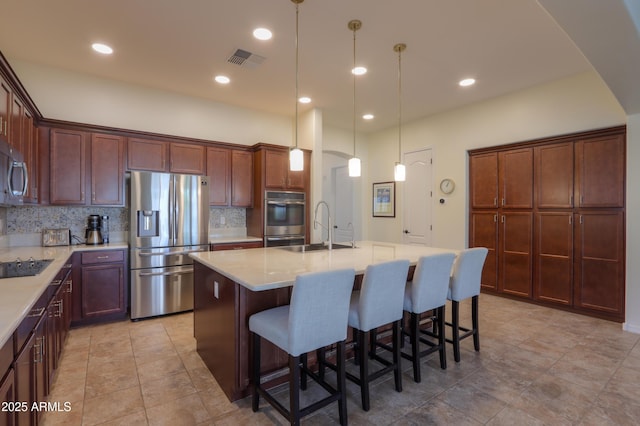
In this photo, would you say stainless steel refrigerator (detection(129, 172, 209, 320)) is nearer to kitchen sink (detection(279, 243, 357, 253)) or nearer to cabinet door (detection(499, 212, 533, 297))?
kitchen sink (detection(279, 243, 357, 253))

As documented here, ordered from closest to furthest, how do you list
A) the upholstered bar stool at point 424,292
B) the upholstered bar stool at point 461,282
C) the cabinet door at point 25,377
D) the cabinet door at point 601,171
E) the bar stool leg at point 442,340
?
1. the cabinet door at point 25,377
2. the upholstered bar stool at point 424,292
3. the bar stool leg at point 442,340
4. the upholstered bar stool at point 461,282
5. the cabinet door at point 601,171

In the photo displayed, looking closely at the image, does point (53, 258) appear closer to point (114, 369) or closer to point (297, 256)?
point (114, 369)

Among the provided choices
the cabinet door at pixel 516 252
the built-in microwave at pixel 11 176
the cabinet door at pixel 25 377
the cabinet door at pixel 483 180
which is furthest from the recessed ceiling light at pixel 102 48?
the cabinet door at pixel 516 252

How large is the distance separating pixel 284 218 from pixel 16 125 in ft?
10.2

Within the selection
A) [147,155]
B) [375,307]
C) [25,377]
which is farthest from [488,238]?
[25,377]

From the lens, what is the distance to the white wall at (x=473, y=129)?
3.81 m

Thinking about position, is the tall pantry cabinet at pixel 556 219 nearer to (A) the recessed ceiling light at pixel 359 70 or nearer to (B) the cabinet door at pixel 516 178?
(B) the cabinet door at pixel 516 178

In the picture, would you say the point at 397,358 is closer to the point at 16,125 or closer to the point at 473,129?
the point at 16,125

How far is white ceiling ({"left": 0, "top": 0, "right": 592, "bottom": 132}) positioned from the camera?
2.64 metres

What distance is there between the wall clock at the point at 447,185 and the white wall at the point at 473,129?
0.07 m

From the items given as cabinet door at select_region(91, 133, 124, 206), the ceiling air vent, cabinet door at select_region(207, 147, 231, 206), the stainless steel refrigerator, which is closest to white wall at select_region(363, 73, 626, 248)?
cabinet door at select_region(207, 147, 231, 206)

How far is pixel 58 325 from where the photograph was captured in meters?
2.52

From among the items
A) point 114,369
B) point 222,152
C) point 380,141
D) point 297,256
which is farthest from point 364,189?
point 114,369

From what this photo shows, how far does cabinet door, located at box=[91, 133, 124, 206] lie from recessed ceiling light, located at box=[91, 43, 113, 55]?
949 mm
